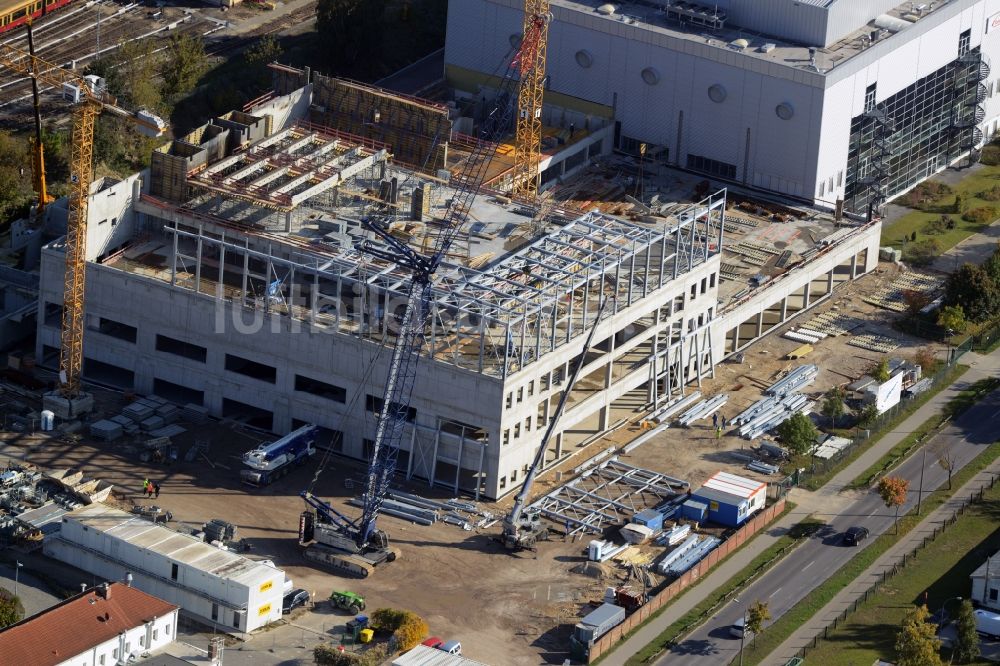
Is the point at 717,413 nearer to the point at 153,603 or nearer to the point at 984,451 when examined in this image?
the point at 984,451

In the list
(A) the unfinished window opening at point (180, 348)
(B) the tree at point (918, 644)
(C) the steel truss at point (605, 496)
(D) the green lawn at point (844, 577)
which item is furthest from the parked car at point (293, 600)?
(B) the tree at point (918, 644)

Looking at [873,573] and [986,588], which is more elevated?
[986,588]

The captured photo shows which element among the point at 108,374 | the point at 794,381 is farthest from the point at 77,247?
the point at 794,381

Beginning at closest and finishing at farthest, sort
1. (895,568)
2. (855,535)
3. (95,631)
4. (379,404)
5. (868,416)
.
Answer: (95,631) < (895,568) < (855,535) < (379,404) < (868,416)

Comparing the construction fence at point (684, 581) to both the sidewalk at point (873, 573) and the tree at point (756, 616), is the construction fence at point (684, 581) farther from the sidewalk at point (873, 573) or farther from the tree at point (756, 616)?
the sidewalk at point (873, 573)

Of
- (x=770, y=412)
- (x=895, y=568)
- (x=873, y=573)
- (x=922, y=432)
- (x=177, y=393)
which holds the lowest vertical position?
(x=873, y=573)

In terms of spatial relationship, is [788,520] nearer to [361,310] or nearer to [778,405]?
[778,405]
